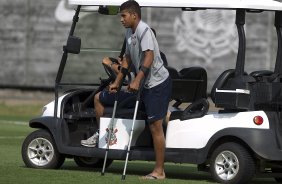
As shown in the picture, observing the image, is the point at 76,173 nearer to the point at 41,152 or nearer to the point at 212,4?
the point at 41,152

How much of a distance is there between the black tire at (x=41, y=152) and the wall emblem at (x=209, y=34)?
13.4 metres

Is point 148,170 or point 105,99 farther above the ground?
point 105,99

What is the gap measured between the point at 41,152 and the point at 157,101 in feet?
5.79

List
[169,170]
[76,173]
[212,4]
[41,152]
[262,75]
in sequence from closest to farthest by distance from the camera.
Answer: [212,4]
[262,75]
[76,173]
[41,152]
[169,170]

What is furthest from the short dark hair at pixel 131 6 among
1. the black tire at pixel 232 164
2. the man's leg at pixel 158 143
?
the black tire at pixel 232 164

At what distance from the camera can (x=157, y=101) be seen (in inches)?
486

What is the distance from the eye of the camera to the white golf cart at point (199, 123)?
12.0 m

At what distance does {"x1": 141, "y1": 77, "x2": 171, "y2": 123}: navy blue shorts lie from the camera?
12328 millimetres

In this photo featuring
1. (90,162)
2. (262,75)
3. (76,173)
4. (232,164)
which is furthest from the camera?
(90,162)

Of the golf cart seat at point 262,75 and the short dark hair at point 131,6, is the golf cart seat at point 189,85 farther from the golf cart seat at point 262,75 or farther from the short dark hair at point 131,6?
the short dark hair at point 131,6

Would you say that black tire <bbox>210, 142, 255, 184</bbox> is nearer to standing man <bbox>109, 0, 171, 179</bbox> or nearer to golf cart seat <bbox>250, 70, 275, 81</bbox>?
standing man <bbox>109, 0, 171, 179</bbox>

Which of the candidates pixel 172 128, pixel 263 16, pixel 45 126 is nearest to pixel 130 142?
pixel 172 128

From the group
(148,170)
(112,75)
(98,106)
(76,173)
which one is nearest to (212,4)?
(112,75)

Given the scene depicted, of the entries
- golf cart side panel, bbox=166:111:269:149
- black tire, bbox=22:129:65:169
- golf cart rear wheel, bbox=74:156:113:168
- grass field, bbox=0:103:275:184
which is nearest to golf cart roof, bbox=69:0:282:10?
golf cart side panel, bbox=166:111:269:149
